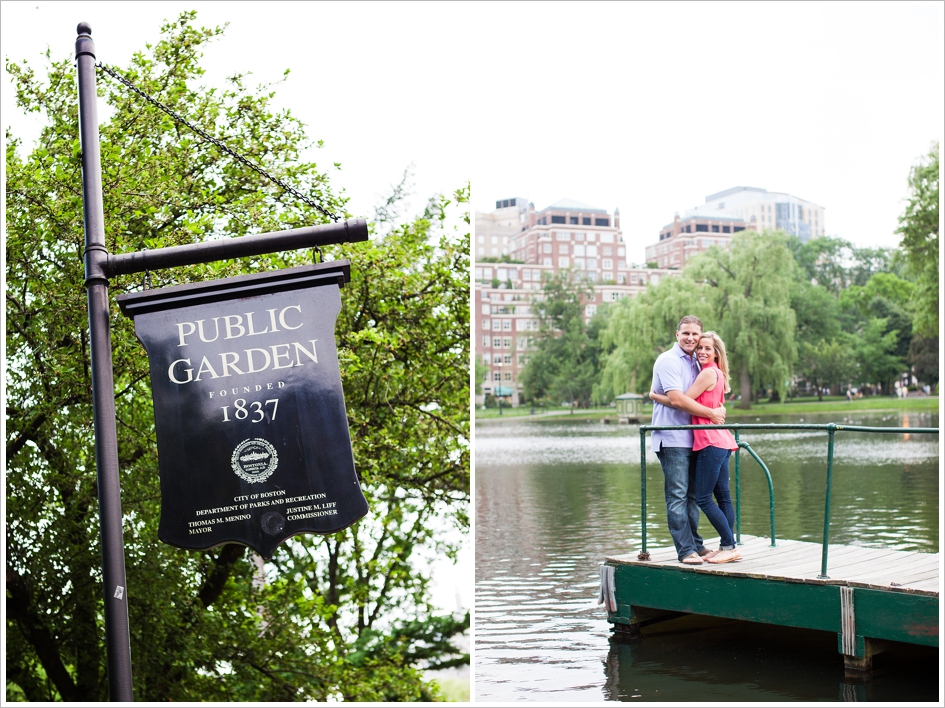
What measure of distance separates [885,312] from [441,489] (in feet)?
138

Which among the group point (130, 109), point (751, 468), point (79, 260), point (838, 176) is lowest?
Answer: point (751, 468)

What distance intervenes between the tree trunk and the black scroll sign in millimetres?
31412

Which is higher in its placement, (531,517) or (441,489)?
(441,489)

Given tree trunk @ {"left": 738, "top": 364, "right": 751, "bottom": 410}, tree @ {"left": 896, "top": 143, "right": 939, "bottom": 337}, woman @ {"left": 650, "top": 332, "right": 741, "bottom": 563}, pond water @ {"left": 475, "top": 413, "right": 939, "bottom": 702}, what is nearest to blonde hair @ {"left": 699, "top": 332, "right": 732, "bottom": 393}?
woman @ {"left": 650, "top": 332, "right": 741, "bottom": 563}

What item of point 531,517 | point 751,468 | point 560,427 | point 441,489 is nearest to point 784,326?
point 560,427

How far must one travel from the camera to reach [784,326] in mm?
32938

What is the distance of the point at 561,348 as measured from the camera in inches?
1992

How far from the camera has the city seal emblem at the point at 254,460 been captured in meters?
3.52

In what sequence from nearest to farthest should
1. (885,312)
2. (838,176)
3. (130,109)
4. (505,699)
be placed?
1. (505,699)
2. (130,109)
3. (885,312)
4. (838,176)

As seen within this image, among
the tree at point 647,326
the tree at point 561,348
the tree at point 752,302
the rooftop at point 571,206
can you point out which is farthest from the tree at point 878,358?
the rooftop at point 571,206

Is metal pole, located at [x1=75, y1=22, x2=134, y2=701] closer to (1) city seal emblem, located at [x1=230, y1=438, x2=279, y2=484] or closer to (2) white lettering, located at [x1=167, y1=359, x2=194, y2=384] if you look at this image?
(2) white lettering, located at [x1=167, y1=359, x2=194, y2=384]

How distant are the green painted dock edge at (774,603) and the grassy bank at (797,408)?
27909mm

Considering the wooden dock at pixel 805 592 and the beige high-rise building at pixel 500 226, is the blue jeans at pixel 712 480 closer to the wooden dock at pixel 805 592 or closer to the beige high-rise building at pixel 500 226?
the wooden dock at pixel 805 592

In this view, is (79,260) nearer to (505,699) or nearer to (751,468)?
(505,699)
